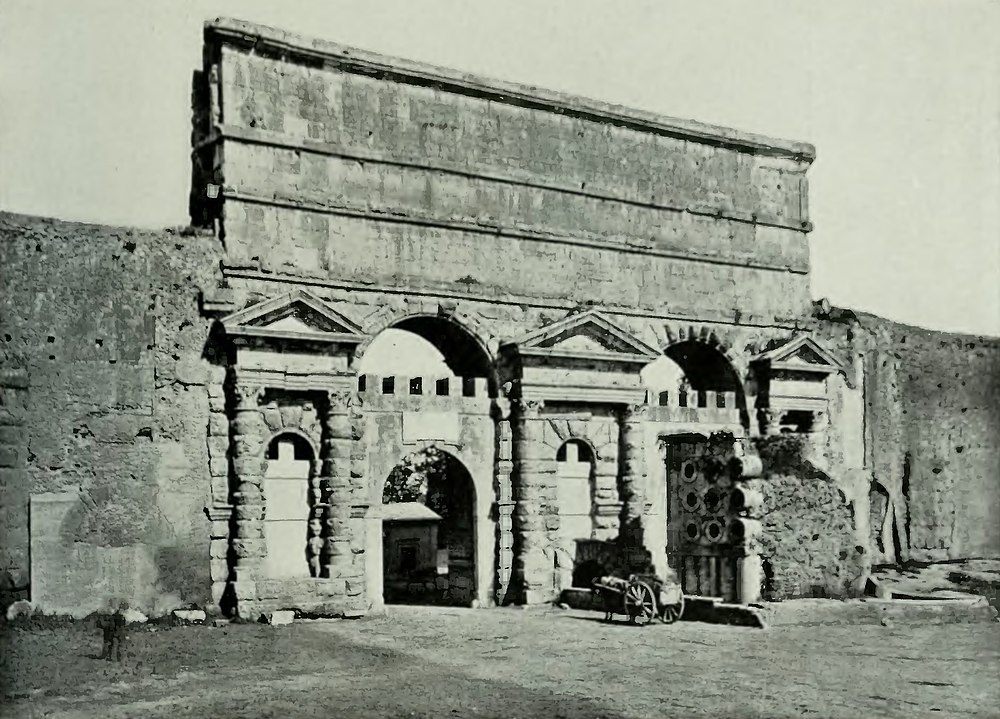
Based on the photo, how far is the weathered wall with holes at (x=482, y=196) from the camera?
17.4m

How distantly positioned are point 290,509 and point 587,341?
567 centimetres

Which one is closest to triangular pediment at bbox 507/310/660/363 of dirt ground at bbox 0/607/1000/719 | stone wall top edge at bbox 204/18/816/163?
stone wall top edge at bbox 204/18/816/163

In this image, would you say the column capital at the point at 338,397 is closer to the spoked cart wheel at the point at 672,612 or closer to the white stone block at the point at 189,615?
the white stone block at the point at 189,615

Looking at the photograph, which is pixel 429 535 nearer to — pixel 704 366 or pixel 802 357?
pixel 704 366

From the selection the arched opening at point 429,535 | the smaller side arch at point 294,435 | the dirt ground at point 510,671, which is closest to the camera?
the dirt ground at point 510,671

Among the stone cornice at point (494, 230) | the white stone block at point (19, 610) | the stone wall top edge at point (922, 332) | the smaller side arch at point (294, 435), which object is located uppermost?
the stone cornice at point (494, 230)

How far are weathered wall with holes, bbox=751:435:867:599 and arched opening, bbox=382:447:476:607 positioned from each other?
15.6 feet

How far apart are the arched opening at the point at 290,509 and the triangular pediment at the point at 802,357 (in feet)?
28.9

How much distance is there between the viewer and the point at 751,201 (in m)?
22.2

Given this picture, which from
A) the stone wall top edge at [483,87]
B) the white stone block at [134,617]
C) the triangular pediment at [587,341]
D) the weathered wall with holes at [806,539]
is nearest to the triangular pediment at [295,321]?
the triangular pediment at [587,341]

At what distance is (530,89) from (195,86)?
538 cm

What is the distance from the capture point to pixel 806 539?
17.2m

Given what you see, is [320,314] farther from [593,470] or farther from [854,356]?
[854,356]

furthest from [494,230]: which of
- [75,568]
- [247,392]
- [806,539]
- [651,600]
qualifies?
[75,568]
